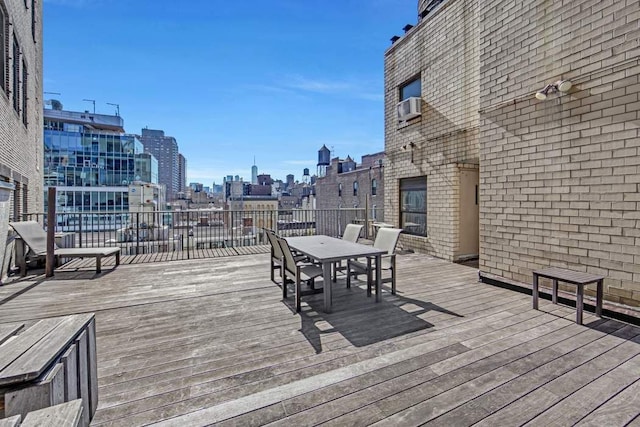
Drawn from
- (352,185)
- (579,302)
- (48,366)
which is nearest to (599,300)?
(579,302)

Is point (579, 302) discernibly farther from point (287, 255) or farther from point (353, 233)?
point (287, 255)

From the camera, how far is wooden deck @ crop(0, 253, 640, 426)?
174 centimetres

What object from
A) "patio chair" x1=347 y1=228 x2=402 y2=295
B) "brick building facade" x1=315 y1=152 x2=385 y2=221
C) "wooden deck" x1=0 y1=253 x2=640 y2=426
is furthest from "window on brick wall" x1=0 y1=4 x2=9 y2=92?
"brick building facade" x1=315 y1=152 x2=385 y2=221

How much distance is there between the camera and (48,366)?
122 cm

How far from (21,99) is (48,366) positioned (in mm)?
8673

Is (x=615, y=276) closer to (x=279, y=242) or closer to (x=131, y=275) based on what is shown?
(x=279, y=242)

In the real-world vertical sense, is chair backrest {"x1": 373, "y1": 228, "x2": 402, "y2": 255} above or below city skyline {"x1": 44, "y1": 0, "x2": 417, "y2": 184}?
below

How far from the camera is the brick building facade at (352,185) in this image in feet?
63.8

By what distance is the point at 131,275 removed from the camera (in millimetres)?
5078

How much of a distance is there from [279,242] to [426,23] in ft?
22.2

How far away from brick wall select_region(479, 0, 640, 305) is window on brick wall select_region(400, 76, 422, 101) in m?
2.78

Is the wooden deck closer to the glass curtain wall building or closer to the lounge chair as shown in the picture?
the lounge chair

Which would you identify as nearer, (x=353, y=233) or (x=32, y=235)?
(x=353, y=233)

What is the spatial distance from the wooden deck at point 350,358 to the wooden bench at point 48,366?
1.18 ft
